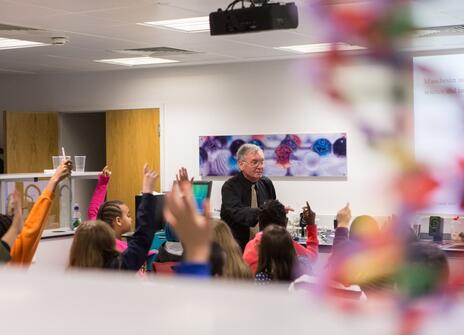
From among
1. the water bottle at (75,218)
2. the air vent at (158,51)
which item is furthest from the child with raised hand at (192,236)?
the air vent at (158,51)

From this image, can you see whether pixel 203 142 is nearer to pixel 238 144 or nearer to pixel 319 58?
pixel 238 144

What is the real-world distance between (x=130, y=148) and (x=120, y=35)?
3005mm

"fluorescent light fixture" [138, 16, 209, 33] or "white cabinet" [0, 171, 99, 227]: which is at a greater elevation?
"fluorescent light fixture" [138, 16, 209, 33]

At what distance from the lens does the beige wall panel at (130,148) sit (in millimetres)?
8859

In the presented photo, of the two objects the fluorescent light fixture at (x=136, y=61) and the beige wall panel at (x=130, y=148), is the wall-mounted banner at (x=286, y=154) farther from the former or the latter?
the fluorescent light fixture at (x=136, y=61)

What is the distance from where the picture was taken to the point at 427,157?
0.37 m

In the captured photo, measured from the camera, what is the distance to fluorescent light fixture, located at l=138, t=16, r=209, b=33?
5590 millimetres

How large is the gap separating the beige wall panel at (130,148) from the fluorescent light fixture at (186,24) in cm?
296

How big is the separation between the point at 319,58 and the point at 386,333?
0.46ft

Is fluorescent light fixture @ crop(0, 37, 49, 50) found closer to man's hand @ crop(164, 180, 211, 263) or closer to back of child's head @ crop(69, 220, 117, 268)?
back of child's head @ crop(69, 220, 117, 268)

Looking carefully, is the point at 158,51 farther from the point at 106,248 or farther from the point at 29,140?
the point at 106,248

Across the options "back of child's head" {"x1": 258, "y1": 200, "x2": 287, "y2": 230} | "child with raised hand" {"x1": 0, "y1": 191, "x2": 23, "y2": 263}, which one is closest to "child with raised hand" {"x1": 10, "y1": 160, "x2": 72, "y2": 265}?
"child with raised hand" {"x1": 0, "y1": 191, "x2": 23, "y2": 263}

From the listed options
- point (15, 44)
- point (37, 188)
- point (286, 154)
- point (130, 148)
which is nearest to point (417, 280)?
point (37, 188)

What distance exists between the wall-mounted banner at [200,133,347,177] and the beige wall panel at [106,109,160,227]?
27.8 inches
